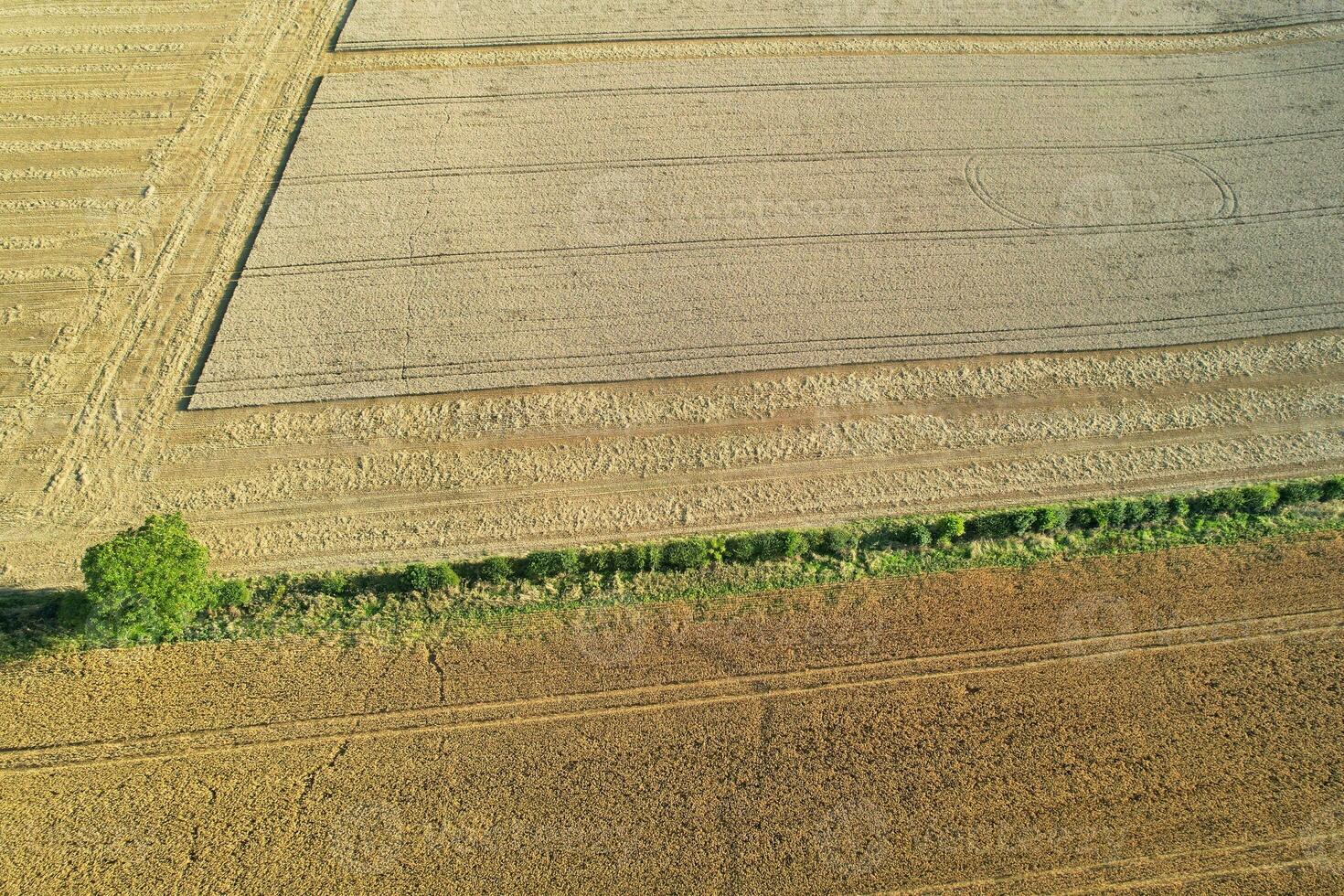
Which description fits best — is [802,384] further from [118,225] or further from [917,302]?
[118,225]

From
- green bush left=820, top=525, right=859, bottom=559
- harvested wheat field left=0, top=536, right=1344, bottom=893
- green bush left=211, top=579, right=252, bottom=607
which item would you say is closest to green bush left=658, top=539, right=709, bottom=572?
harvested wheat field left=0, top=536, right=1344, bottom=893

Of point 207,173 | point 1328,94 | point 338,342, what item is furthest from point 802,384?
point 1328,94

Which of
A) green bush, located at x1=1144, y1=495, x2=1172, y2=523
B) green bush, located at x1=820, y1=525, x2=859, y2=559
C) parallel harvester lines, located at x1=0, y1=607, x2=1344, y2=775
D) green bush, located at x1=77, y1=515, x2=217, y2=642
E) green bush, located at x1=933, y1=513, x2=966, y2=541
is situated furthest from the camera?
green bush, located at x1=1144, y1=495, x2=1172, y2=523

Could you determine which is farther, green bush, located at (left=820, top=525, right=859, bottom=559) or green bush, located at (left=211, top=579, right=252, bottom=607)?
green bush, located at (left=820, top=525, right=859, bottom=559)

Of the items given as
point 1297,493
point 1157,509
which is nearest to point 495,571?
point 1157,509

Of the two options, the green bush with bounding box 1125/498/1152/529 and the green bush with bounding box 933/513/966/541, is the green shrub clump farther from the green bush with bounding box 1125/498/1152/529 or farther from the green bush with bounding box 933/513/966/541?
the green bush with bounding box 1125/498/1152/529

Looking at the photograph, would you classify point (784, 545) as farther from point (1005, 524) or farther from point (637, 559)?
point (1005, 524)
